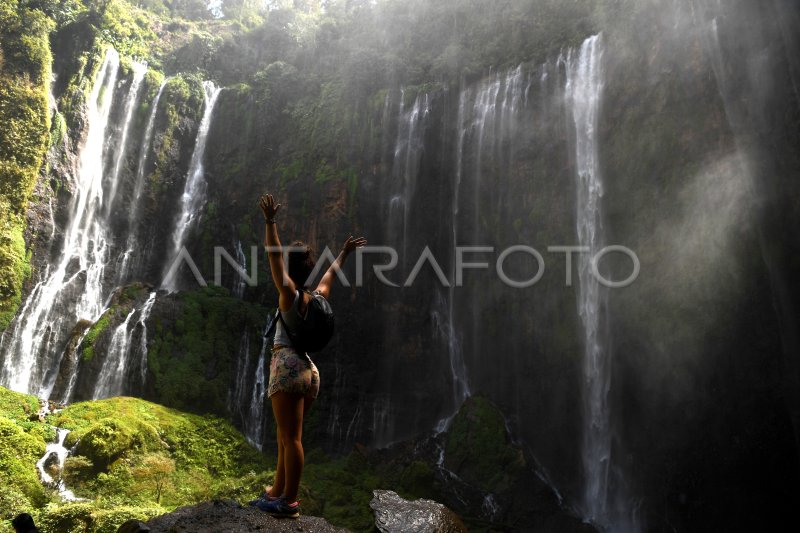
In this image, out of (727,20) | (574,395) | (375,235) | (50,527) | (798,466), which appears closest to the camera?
(50,527)

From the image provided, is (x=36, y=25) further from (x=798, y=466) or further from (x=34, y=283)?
(x=798, y=466)

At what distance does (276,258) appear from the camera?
3.13m

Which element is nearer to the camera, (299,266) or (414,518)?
(299,266)

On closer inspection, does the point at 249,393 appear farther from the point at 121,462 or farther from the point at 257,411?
the point at 121,462

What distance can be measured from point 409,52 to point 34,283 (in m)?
14.6

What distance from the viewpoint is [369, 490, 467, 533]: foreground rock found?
3.87 metres

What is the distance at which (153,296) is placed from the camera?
15.8 meters

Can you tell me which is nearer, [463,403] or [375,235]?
[463,403]

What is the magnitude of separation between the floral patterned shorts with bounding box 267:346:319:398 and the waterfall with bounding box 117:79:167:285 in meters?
16.4

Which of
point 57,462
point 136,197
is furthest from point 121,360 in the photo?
point 136,197

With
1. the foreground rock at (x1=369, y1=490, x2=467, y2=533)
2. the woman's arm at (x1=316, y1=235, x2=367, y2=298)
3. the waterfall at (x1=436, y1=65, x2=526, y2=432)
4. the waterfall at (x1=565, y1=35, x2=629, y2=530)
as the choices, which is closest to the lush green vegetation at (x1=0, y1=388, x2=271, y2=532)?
the foreground rock at (x1=369, y1=490, x2=467, y2=533)

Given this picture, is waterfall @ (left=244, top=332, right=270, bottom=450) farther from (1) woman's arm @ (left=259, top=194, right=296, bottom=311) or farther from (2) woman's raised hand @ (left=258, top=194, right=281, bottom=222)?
(2) woman's raised hand @ (left=258, top=194, right=281, bottom=222)

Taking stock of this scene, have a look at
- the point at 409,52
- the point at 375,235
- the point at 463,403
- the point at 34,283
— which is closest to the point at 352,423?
the point at 463,403

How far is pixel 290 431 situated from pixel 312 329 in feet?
1.94
